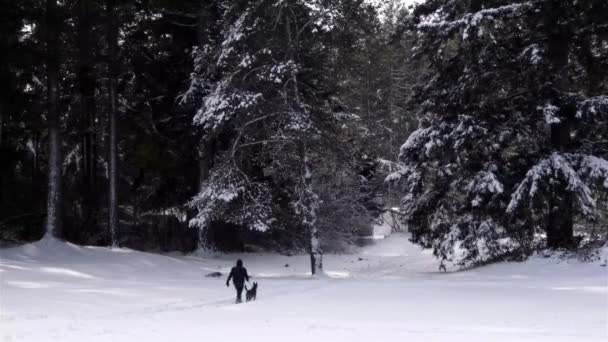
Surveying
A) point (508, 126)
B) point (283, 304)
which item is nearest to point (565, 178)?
point (508, 126)

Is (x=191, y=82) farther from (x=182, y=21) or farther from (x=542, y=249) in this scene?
(x=542, y=249)

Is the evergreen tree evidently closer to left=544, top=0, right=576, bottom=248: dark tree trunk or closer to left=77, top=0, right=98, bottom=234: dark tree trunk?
left=544, top=0, right=576, bottom=248: dark tree trunk

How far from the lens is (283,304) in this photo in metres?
14.7

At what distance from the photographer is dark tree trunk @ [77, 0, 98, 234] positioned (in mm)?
23609

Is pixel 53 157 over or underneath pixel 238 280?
over

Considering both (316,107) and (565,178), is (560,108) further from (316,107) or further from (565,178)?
(316,107)

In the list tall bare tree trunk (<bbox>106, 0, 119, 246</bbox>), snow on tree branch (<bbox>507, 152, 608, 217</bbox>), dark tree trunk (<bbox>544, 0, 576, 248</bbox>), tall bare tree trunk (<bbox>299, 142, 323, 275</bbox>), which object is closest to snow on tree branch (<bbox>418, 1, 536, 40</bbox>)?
dark tree trunk (<bbox>544, 0, 576, 248</bbox>)

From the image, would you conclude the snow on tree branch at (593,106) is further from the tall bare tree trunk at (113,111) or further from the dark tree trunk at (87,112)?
the dark tree trunk at (87,112)

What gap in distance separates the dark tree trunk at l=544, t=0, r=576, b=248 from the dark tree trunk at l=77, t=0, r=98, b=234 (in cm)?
1695

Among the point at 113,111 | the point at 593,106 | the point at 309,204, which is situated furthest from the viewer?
the point at 113,111

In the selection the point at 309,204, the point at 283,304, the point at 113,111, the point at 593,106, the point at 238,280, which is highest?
the point at 113,111

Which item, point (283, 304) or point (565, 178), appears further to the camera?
point (565, 178)

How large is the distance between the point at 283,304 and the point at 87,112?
21.6 metres

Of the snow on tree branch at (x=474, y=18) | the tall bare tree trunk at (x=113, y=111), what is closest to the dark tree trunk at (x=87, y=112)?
the tall bare tree trunk at (x=113, y=111)
